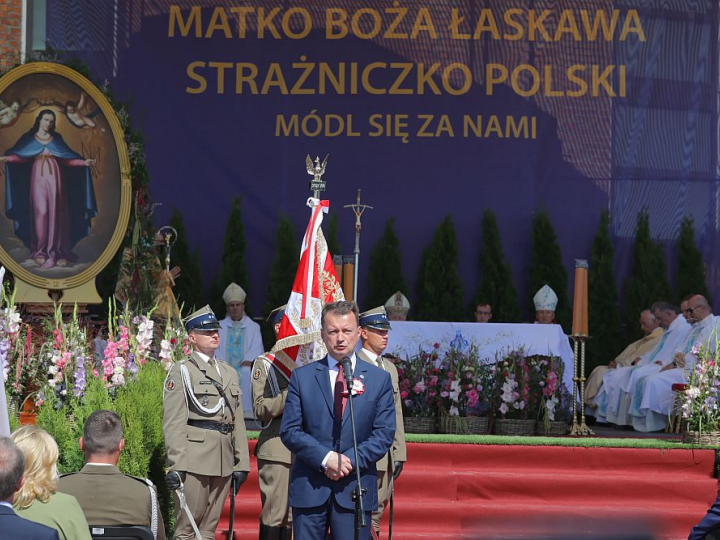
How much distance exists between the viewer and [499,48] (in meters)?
→ 14.1

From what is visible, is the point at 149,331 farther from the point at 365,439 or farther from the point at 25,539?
the point at 25,539

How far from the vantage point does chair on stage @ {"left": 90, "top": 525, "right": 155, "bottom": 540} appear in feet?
15.1

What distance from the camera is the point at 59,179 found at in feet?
36.1

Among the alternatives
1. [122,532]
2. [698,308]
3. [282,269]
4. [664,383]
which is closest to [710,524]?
[122,532]

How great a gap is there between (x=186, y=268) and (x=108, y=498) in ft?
30.0

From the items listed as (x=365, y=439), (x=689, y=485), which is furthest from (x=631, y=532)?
(x=365, y=439)

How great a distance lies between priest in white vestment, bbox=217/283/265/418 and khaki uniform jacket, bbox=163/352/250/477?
602 centimetres

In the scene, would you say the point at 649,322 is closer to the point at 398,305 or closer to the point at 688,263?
the point at 688,263

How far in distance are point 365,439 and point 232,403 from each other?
182cm

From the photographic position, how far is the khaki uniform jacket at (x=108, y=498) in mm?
4688

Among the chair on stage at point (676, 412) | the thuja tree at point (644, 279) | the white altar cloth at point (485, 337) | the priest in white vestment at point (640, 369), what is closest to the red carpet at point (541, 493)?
the chair on stage at point (676, 412)

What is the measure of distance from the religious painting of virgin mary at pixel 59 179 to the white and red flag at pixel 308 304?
3898 mm

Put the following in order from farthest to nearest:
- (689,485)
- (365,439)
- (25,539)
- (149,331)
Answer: (689,485) → (149,331) → (365,439) → (25,539)

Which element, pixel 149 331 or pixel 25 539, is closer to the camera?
pixel 25 539
